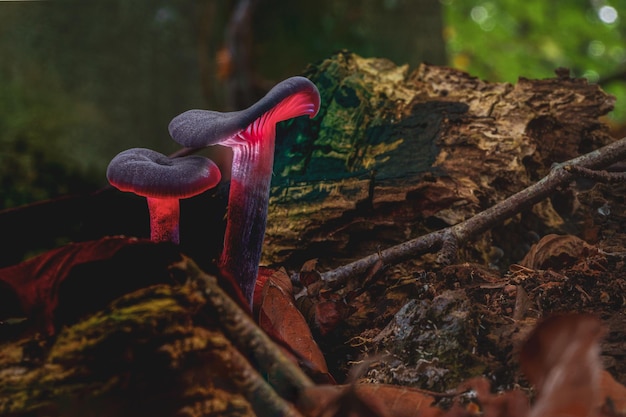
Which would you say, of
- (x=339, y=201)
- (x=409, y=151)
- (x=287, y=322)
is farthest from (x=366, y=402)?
(x=409, y=151)

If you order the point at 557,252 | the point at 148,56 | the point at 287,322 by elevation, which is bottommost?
the point at 287,322

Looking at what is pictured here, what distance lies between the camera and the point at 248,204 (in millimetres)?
1299

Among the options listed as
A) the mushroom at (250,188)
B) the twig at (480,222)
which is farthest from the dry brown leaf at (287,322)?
the twig at (480,222)

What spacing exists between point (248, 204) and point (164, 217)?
0.58ft

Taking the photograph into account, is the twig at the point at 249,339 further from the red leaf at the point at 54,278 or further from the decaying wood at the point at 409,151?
the decaying wood at the point at 409,151

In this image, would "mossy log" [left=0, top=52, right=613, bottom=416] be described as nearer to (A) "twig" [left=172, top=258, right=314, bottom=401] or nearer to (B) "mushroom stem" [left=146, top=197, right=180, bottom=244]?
(A) "twig" [left=172, top=258, right=314, bottom=401]

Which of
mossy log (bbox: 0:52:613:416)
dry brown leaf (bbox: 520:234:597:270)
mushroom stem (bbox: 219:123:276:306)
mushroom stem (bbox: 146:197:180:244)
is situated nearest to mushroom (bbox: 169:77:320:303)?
mushroom stem (bbox: 219:123:276:306)

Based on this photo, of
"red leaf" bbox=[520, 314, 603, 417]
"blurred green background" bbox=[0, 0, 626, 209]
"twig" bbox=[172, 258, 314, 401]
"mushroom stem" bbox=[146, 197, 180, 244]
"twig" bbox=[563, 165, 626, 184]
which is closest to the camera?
"red leaf" bbox=[520, 314, 603, 417]

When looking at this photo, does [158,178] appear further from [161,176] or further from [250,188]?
[250,188]

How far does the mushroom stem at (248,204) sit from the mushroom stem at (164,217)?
113 mm

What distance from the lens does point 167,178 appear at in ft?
3.84

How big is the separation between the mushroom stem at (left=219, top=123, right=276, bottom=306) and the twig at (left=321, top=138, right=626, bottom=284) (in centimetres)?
19

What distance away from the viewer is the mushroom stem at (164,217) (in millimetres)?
1277

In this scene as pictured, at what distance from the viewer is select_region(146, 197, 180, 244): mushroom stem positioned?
1277 mm
